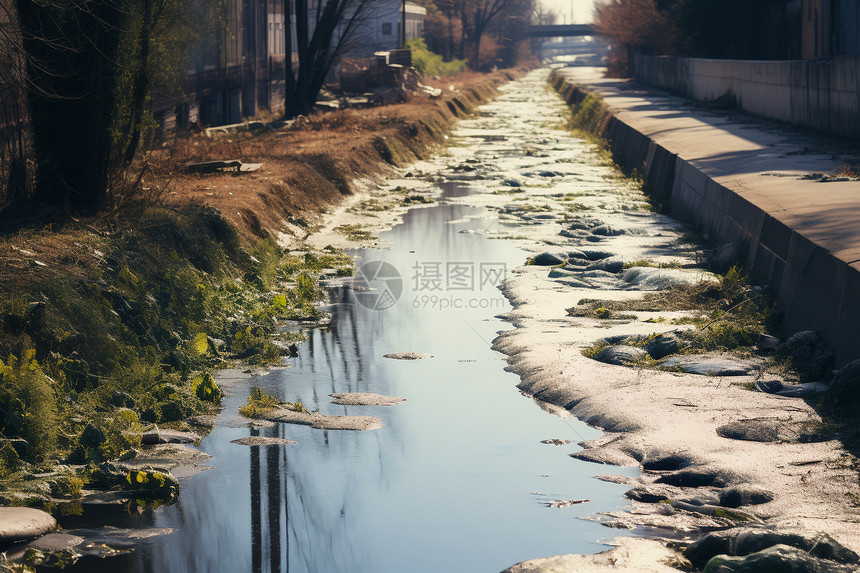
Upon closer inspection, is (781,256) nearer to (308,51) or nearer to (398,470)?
(398,470)

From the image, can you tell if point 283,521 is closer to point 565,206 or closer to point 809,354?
point 809,354

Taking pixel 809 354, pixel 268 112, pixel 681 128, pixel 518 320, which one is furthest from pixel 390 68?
pixel 809 354

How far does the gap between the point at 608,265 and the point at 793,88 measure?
11.5m

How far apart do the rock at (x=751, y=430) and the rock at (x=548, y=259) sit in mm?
5812

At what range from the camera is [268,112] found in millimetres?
31859

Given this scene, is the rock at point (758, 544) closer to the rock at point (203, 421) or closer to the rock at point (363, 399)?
the rock at point (363, 399)

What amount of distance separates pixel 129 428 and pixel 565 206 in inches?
440

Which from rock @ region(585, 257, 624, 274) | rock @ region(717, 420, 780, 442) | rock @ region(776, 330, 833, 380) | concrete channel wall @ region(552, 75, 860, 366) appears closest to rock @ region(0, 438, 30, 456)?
rock @ region(717, 420, 780, 442)

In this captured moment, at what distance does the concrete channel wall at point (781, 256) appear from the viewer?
7477mm

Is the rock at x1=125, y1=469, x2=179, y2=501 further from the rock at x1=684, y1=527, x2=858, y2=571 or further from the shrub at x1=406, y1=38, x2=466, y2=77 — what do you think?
the shrub at x1=406, y1=38, x2=466, y2=77

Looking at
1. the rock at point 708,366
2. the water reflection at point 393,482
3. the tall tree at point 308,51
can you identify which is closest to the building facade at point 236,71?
the tall tree at point 308,51

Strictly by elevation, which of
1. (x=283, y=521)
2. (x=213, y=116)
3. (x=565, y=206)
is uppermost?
(x=213, y=116)

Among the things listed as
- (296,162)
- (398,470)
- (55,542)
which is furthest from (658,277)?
(296,162)

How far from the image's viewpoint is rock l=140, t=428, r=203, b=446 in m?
6.61
